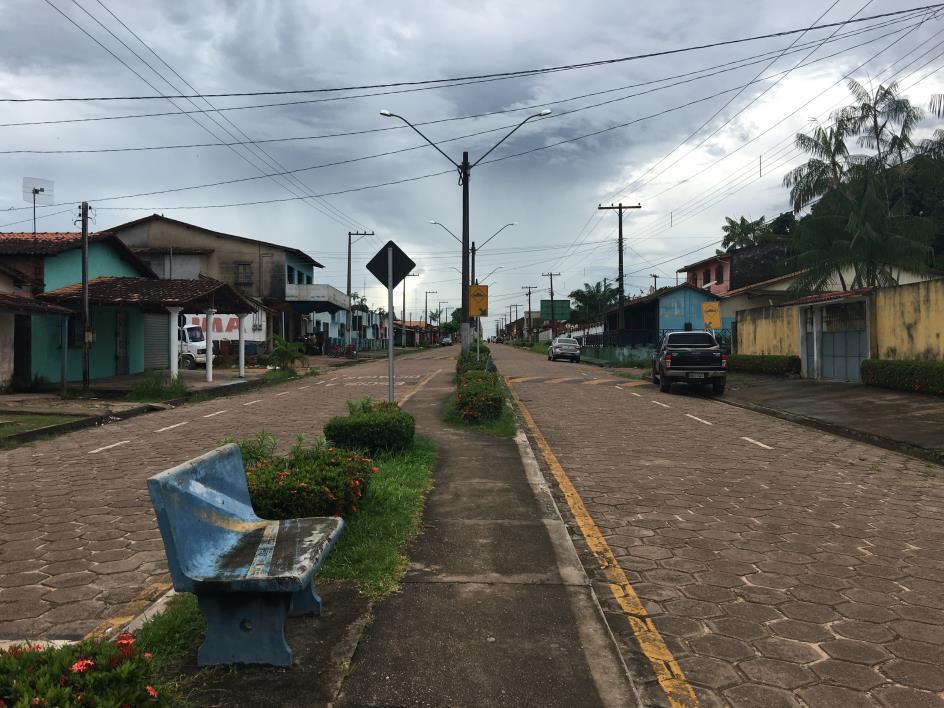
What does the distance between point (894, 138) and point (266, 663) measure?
3502cm

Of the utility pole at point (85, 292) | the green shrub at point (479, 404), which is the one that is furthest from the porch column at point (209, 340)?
the green shrub at point (479, 404)

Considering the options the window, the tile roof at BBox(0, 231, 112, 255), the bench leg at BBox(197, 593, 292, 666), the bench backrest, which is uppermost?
the window

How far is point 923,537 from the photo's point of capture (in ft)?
18.3

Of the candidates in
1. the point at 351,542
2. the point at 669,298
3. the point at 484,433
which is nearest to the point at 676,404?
the point at 484,433

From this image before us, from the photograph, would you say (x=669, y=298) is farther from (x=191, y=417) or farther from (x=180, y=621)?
(x=180, y=621)

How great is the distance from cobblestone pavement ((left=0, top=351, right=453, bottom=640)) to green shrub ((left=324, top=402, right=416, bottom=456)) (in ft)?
7.24

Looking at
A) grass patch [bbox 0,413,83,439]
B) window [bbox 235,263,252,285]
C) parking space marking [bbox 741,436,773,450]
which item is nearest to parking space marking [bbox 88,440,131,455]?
grass patch [bbox 0,413,83,439]

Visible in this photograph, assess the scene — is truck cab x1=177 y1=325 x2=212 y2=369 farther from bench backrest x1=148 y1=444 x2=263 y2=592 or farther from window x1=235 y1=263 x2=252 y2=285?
bench backrest x1=148 y1=444 x2=263 y2=592

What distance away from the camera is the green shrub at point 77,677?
2059 mm

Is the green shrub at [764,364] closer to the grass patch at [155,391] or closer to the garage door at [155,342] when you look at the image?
the grass patch at [155,391]

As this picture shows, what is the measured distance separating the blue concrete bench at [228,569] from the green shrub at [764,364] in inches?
916

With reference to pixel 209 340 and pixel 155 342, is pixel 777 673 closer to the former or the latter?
pixel 209 340

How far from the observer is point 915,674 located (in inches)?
128

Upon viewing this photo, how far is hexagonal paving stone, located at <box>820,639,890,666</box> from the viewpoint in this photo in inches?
134
